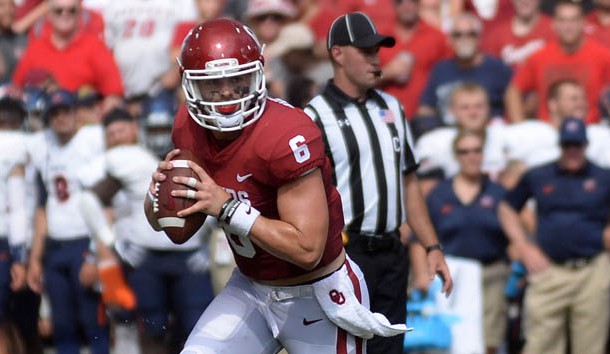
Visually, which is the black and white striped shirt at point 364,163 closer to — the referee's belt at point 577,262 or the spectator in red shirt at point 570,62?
the referee's belt at point 577,262

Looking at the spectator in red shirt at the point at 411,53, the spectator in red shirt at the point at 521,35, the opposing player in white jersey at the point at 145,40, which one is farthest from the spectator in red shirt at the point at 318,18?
the spectator in red shirt at the point at 521,35

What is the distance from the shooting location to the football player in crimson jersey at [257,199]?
4.61 metres

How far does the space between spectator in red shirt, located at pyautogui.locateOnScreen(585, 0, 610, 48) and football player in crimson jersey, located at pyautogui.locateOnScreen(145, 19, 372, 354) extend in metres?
5.14

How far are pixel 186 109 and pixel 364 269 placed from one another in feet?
4.50

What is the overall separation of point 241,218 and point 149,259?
366 cm

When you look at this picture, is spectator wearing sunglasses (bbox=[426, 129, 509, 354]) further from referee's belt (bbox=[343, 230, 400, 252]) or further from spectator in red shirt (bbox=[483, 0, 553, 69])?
referee's belt (bbox=[343, 230, 400, 252])

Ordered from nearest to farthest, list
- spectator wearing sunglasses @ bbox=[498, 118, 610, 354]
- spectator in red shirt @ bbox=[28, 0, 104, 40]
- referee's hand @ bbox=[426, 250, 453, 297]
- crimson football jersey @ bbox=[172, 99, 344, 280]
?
crimson football jersey @ bbox=[172, 99, 344, 280] < referee's hand @ bbox=[426, 250, 453, 297] < spectator wearing sunglasses @ bbox=[498, 118, 610, 354] < spectator in red shirt @ bbox=[28, 0, 104, 40]

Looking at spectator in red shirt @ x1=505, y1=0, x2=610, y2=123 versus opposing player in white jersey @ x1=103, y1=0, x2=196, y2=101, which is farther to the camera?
opposing player in white jersey @ x1=103, y1=0, x2=196, y2=101

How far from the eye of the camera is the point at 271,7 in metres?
10.0

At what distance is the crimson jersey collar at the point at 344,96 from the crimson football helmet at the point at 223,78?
54.2 inches

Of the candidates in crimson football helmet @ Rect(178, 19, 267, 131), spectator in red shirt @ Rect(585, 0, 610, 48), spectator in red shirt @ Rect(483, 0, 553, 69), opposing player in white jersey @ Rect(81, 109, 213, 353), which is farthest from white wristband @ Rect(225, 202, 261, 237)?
spectator in red shirt @ Rect(585, 0, 610, 48)

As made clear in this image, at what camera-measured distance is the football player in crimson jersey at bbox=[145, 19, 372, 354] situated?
4.61m

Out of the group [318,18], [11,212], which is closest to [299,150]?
[11,212]

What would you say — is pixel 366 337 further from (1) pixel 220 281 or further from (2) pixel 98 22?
(2) pixel 98 22
